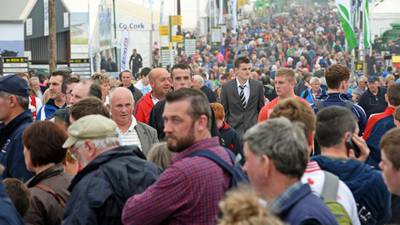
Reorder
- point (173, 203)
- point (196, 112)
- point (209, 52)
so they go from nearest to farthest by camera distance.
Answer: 1. point (173, 203)
2. point (196, 112)
3. point (209, 52)

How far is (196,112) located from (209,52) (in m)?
56.4

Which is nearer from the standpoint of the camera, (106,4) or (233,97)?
(233,97)

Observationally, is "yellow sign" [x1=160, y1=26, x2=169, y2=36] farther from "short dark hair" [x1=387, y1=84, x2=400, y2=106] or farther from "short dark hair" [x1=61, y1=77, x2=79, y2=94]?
"short dark hair" [x1=387, y1=84, x2=400, y2=106]

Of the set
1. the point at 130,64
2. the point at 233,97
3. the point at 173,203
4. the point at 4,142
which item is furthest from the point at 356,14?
the point at 173,203

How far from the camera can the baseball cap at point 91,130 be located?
21.6 feet

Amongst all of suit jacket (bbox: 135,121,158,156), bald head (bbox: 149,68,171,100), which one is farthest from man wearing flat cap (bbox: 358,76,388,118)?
suit jacket (bbox: 135,121,158,156)

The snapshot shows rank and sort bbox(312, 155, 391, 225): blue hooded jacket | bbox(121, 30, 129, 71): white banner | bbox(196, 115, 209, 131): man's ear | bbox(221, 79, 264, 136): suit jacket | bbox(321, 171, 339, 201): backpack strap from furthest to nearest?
bbox(121, 30, 129, 71): white banner → bbox(221, 79, 264, 136): suit jacket → bbox(312, 155, 391, 225): blue hooded jacket → bbox(196, 115, 209, 131): man's ear → bbox(321, 171, 339, 201): backpack strap

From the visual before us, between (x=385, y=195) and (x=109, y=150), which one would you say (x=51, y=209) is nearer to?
(x=109, y=150)

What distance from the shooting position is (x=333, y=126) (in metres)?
6.55

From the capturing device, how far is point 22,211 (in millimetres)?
6461

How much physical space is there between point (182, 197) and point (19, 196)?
122 centimetres

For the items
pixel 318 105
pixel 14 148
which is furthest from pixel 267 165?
pixel 318 105

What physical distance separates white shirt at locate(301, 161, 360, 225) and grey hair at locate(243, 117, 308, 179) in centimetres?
84

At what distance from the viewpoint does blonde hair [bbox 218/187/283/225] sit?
12.0 feet
